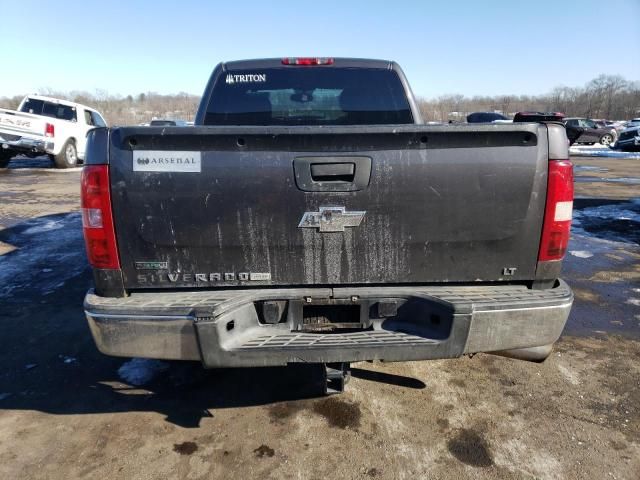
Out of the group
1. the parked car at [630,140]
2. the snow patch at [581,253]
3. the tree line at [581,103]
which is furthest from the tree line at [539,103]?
the snow patch at [581,253]

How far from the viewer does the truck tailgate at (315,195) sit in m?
2.22

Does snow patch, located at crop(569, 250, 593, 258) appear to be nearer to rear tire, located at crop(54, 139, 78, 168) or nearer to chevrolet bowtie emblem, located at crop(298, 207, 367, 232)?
chevrolet bowtie emblem, located at crop(298, 207, 367, 232)

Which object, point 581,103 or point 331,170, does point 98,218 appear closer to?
point 331,170

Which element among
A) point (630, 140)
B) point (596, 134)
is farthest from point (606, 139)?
point (630, 140)

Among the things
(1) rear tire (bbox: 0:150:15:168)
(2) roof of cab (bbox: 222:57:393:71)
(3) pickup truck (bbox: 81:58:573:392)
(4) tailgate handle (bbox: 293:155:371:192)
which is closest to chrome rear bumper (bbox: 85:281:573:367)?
(3) pickup truck (bbox: 81:58:573:392)

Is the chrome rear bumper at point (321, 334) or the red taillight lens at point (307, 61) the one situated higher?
the red taillight lens at point (307, 61)

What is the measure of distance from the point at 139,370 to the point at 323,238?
6.75 feet

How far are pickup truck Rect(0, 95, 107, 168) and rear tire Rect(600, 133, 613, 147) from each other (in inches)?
1286

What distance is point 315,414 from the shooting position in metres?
2.88

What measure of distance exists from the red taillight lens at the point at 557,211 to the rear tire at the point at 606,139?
3557 centimetres

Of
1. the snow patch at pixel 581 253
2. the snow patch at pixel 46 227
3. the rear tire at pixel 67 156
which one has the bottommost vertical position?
the snow patch at pixel 581 253

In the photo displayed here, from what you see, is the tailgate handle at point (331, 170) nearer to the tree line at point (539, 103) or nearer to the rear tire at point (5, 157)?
the rear tire at point (5, 157)

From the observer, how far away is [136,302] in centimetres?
228

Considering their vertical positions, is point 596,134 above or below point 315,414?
above
